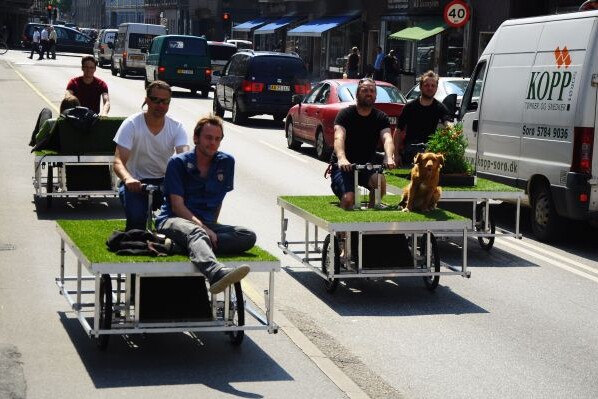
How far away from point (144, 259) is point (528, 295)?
4.10m

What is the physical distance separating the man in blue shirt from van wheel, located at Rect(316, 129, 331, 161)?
13251 mm

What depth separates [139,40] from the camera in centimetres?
5172

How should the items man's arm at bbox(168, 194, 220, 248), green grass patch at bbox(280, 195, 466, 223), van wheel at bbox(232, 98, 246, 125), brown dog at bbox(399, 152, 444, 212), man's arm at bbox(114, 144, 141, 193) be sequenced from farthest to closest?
van wheel at bbox(232, 98, 246, 125) < brown dog at bbox(399, 152, 444, 212) < green grass patch at bbox(280, 195, 466, 223) < man's arm at bbox(114, 144, 141, 193) < man's arm at bbox(168, 194, 220, 248)

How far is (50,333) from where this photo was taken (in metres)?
8.35

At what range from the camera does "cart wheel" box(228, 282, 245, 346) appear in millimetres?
7988

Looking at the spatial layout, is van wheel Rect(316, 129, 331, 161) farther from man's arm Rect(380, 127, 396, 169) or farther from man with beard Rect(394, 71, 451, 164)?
man's arm Rect(380, 127, 396, 169)

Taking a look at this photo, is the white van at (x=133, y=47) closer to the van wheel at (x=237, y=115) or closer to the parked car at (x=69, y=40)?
the van wheel at (x=237, y=115)

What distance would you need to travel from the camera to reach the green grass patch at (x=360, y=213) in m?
9.86

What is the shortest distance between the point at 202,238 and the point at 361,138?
3.51 m

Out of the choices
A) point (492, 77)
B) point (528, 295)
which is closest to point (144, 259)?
point (528, 295)

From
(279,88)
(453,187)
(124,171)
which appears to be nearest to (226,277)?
(124,171)

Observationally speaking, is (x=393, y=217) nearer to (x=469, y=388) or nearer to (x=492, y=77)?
(x=469, y=388)

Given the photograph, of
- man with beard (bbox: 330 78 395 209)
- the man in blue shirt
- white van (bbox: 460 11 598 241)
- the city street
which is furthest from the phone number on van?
the man in blue shirt

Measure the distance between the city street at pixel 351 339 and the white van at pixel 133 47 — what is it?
37850mm
